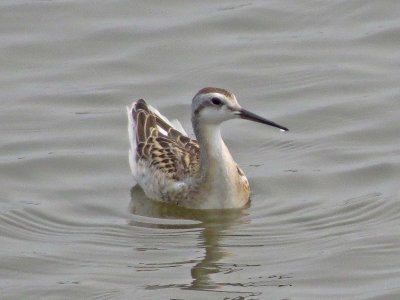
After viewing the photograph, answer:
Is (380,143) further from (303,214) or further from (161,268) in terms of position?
(161,268)

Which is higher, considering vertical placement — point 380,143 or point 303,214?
point 380,143

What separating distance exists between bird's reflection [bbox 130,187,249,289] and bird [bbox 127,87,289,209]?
99mm

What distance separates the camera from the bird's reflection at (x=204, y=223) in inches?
474

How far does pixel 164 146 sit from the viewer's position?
15.2 metres

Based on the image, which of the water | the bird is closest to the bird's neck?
the bird

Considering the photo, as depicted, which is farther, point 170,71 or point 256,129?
point 170,71

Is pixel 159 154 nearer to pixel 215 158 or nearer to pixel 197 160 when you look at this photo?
pixel 197 160

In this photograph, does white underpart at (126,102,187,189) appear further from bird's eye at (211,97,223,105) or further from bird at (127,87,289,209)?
bird's eye at (211,97,223,105)

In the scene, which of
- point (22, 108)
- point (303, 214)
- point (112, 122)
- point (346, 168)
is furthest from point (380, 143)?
point (22, 108)

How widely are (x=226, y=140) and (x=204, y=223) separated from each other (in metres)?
1.92

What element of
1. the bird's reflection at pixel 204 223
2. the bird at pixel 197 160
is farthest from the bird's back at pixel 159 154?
the bird's reflection at pixel 204 223

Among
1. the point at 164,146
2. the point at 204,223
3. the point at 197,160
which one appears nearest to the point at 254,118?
the point at 204,223

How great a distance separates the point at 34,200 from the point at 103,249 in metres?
1.64

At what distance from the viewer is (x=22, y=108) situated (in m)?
16.1
